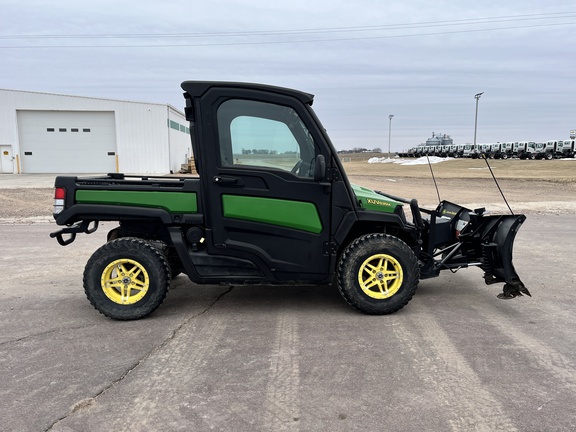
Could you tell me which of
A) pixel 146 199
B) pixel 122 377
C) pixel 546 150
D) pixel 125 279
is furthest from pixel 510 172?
pixel 122 377

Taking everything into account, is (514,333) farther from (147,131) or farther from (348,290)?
(147,131)

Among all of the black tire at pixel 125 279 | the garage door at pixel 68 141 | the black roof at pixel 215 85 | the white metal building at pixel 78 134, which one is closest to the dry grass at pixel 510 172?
the white metal building at pixel 78 134

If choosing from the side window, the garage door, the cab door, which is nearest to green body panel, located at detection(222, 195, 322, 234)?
the cab door

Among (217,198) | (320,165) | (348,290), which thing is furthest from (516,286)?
(217,198)

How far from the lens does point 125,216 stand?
461 centimetres

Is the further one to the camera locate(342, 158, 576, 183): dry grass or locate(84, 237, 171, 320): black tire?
locate(342, 158, 576, 183): dry grass

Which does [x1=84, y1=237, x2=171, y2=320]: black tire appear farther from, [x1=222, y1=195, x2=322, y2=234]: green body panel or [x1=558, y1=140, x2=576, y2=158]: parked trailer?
[x1=558, y1=140, x2=576, y2=158]: parked trailer

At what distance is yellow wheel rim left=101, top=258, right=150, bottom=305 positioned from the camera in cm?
456

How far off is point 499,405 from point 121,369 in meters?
2.69

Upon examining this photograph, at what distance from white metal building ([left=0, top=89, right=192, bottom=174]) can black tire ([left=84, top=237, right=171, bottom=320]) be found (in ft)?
91.4

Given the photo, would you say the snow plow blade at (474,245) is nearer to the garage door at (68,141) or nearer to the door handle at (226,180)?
the door handle at (226,180)

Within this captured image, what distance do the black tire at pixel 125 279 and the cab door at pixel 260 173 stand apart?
596 millimetres

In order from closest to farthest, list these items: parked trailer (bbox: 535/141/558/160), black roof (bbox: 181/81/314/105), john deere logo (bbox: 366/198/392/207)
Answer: black roof (bbox: 181/81/314/105) < john deere logo (bbox: 366/198/392/207) < parked trailer (bbox: 535/141/558/160)

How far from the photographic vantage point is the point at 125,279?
15.0 feet
